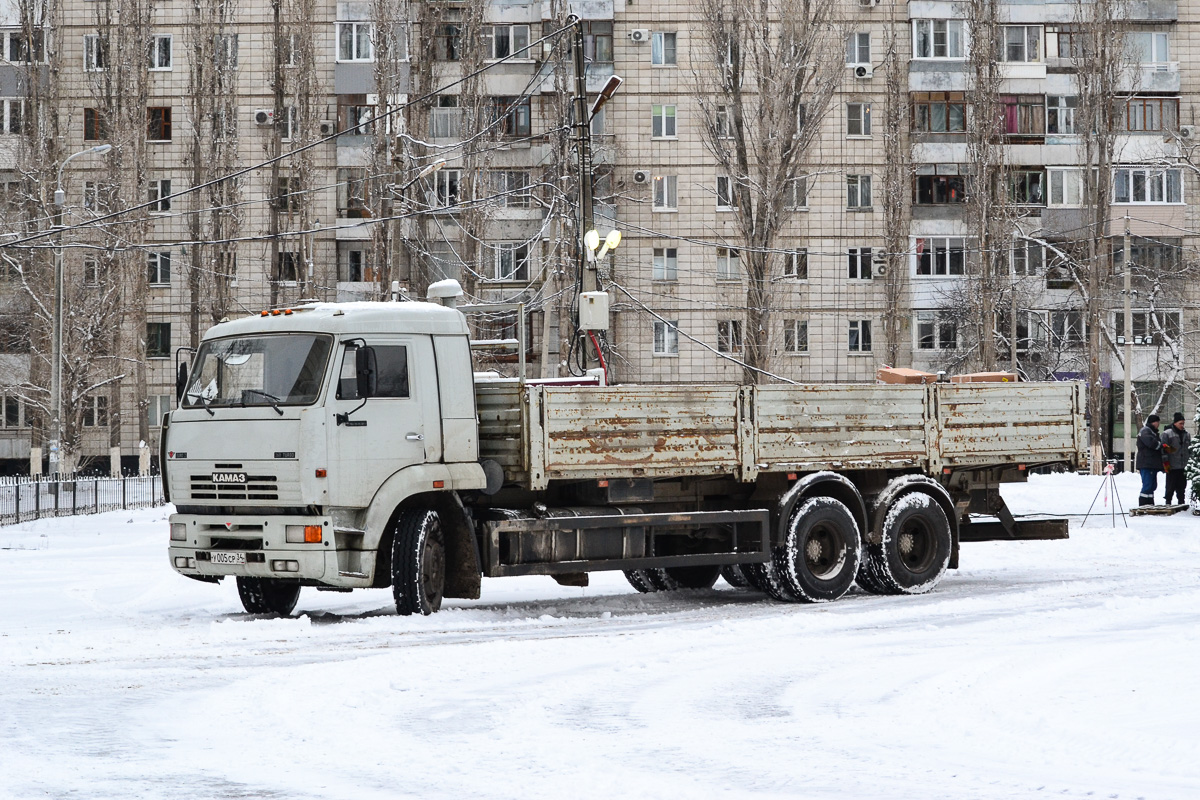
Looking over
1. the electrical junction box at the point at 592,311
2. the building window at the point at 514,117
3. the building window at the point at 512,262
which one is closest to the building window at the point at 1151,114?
the building window at the point at 514,117

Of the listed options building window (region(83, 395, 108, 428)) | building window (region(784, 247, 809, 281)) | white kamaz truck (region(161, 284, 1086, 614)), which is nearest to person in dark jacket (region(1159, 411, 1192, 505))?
white kamaz truck (region(161, 284, 1086, 614))

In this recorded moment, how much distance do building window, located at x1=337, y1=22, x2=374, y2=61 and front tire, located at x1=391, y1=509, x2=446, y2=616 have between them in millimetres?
40178

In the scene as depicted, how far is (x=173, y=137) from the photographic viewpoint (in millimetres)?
52781

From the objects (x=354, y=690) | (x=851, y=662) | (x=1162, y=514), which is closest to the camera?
(x=354, y=690)

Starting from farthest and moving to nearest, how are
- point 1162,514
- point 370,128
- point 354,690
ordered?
1. point 370,128
2. point 1162,514
3. point 354,690

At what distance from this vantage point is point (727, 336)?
5216 cm

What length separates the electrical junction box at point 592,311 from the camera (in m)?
19.8

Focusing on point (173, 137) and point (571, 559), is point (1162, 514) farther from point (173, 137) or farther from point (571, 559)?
point (173, 137)

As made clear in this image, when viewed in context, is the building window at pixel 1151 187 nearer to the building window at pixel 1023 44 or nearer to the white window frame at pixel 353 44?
the building window at pixel 1023 44

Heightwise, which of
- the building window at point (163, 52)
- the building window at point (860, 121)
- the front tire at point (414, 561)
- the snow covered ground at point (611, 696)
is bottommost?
the snow covered ground at point (611, 696)

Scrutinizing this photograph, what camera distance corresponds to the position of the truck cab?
13.1 metres

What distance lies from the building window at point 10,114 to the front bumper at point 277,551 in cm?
4287

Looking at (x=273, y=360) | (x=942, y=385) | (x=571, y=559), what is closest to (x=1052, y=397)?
(x=942, y=385)

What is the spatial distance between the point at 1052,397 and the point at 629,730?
1031 cm
